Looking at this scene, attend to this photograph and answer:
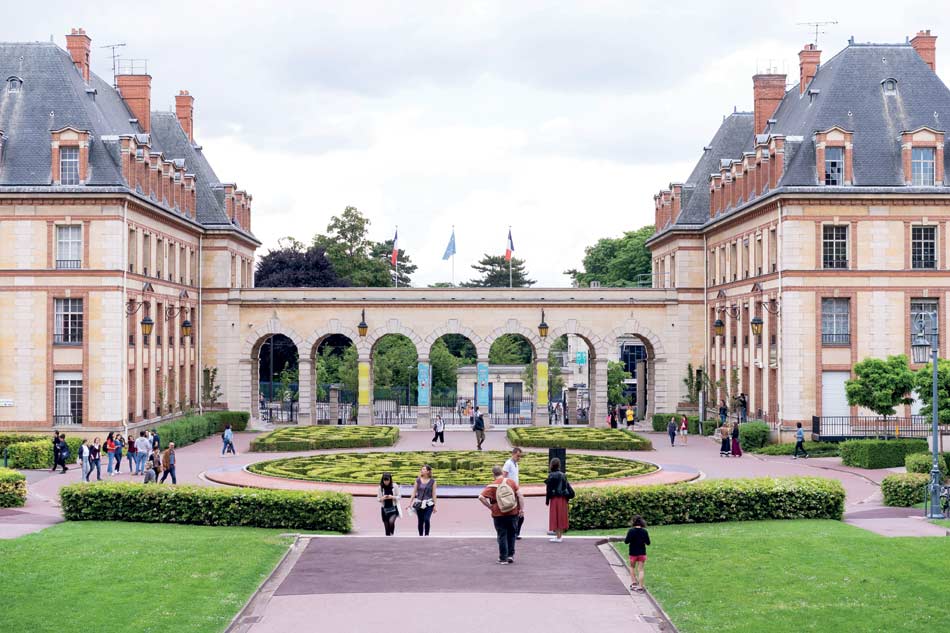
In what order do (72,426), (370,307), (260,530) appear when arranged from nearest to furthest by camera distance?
(260,530), (72,426), (370,307)

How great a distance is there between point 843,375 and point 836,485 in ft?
79.7

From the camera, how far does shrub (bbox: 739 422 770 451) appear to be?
54656mm

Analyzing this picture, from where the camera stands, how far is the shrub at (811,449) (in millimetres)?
51125

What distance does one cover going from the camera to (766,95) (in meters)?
67.8

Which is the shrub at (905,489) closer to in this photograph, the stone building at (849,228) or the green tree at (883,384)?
the green tree at (883,384)

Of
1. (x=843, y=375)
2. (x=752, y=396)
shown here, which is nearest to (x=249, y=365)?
(x=752, y=396)

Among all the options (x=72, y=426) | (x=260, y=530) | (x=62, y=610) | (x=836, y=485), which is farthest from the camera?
(x=72, y=426)

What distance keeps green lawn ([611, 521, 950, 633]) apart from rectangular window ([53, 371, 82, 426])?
33.3 metres

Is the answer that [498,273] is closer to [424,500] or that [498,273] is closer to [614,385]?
[614,385]

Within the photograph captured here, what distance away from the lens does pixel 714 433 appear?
63.9 metres

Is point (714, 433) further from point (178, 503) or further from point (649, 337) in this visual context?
point (178, 503)

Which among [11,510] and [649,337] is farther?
[649,337]

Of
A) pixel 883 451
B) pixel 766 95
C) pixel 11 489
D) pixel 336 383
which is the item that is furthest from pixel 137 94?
pixel 883 451

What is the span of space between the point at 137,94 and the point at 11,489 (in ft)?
124
